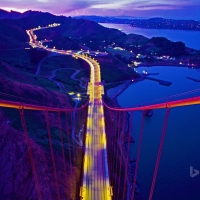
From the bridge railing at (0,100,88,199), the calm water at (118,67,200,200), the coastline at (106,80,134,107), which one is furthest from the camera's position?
the coastline at (106,80,134,107)

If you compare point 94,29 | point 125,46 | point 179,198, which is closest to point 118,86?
point 179,198

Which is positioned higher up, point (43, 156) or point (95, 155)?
point (43, 156)

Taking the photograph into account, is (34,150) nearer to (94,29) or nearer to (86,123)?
(86,123)

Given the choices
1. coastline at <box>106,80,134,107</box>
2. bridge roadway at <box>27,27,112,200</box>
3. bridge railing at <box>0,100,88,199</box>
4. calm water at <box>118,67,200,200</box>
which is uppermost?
bridge railing at <box>0,100,88,199</box>

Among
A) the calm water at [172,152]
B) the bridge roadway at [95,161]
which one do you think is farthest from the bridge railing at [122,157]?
the bridge roadway at [95,161]

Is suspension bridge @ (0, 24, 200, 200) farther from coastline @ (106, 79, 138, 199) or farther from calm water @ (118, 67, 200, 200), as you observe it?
calm water @ (118, 67, 200, 200)

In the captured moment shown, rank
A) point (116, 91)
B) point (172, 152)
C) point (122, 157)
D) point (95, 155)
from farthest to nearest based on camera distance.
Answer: point (116, 91), point (172, 152), point (122, 157), point (95, 155)

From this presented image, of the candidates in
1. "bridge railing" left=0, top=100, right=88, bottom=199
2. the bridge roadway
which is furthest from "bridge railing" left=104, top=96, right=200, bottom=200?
"bridge railing" left=0, top=100, right=88, bottom=199

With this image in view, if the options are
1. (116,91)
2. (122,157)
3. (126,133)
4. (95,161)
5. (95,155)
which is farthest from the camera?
(116,91)

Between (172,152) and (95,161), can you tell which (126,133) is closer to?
(172,152)

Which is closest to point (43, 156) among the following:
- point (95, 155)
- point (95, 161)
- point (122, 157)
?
point (95, 161)

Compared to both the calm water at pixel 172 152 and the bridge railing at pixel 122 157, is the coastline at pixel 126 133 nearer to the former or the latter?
the bridge railing at pixel 122 157
